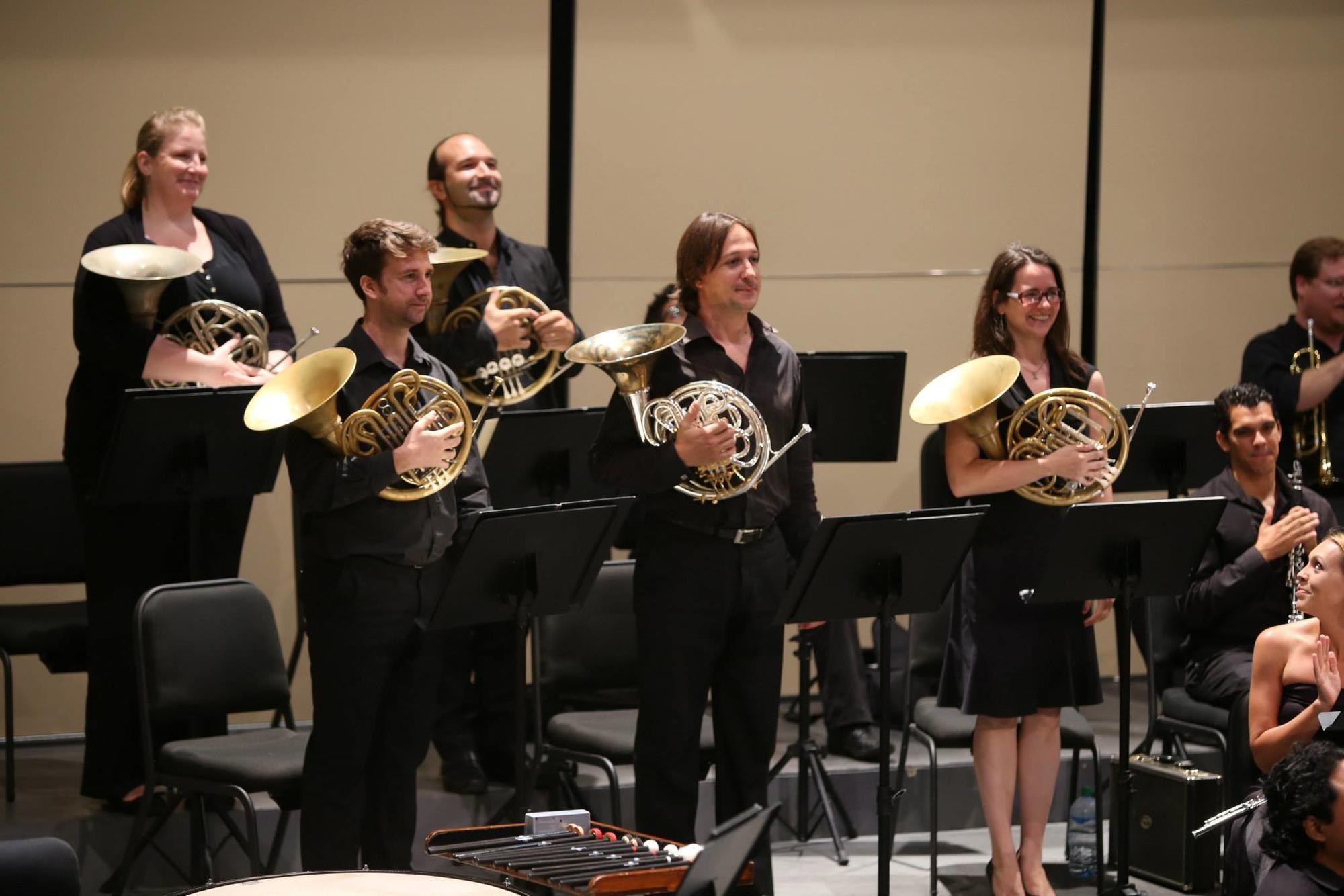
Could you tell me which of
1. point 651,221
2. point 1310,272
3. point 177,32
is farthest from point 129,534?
point 1310,272

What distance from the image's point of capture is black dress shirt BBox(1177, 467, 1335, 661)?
15.9 ft

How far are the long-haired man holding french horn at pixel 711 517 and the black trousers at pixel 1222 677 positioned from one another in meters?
1.35

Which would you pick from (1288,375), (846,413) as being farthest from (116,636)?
(1288,375)

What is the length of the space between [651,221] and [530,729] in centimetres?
198

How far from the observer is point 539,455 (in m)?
4.79

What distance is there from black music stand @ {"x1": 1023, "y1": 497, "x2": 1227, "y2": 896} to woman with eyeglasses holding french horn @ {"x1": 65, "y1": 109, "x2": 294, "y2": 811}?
2033 millimetres

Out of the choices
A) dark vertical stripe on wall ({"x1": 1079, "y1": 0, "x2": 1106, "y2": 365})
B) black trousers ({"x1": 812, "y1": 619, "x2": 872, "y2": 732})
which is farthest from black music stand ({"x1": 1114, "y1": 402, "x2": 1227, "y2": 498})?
dark vertical stripe on wall ({"x1": 1079, "y1": 0, "x2": 1106, "y2": 365})

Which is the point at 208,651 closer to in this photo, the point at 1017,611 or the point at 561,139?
the point at 1017,611

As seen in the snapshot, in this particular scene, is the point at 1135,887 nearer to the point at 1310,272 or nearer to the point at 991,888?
the point at 991,888

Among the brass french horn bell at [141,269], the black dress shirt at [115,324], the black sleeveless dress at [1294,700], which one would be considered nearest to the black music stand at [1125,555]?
the black sleeveless dress at [1294,700]

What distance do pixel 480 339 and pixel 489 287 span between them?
0.69ft

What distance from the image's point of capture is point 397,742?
13.1 ft

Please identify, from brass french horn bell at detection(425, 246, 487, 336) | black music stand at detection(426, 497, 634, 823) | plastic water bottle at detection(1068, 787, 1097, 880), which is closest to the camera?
black music stand at detection(426, 497, 634, 823)

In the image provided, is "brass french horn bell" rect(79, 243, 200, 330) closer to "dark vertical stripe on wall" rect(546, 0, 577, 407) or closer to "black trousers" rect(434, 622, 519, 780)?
"black trousers" rect(434, 622, 519, 780)
